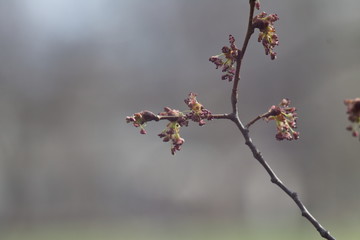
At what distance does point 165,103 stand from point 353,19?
26.2 ft

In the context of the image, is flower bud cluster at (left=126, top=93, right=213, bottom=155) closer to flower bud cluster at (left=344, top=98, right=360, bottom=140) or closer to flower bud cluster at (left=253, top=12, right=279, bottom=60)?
flower bud cluster at (left=253, top=12, right=279, bottom=60)

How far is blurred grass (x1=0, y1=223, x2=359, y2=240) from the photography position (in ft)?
57.0

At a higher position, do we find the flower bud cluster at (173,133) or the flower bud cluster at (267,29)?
the flower bud cluster at (267,29)

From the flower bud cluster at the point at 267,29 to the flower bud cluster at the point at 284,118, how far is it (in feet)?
0.39

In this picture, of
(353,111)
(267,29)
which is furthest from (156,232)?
(353,111)

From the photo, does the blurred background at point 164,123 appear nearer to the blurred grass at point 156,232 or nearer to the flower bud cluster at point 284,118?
the blurred grass at point 156,232

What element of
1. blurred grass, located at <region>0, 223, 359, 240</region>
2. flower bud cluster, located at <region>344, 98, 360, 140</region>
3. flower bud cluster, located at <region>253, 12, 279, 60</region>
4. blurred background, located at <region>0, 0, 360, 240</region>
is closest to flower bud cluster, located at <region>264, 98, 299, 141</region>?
flower bud cluster, located at <region>253, 12, 279, 60</region>

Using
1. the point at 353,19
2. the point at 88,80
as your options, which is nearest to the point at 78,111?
the point at 88,80

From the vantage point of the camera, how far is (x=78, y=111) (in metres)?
26.3

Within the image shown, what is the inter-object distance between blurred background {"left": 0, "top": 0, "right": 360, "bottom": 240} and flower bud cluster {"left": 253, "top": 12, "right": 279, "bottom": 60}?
2034cm

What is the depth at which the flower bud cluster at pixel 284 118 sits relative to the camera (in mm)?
1318

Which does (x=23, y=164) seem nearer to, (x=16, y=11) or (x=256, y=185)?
(x=16, y=11)

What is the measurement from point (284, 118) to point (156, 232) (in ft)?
60.3

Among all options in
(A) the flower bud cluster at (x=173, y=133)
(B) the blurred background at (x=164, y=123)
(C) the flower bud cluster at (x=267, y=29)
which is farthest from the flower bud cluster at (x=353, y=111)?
(B) the blurred background at (x=164, y=123)
